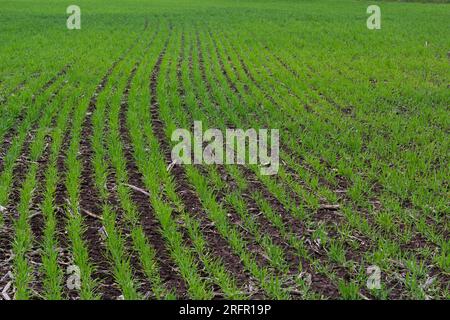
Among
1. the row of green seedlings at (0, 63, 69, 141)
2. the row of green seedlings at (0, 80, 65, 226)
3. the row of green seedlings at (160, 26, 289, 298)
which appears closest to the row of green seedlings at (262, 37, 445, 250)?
the row of green seedlings at (160, 26, 289, 298)

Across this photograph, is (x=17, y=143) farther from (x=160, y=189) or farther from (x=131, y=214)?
(x=131, y=214)

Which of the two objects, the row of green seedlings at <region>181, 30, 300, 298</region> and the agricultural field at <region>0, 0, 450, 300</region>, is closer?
the agricultural field at <region>0, 0, 450, 300</region>

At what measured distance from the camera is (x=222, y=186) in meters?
6.15

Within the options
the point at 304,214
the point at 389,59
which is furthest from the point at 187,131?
the point at 389,59

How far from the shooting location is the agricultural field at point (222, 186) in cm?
424

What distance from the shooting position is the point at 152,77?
506 inches

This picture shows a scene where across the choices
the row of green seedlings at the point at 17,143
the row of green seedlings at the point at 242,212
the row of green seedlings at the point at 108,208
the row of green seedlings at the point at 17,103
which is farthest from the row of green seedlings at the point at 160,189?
the row of green seedlings at the point at 17,103

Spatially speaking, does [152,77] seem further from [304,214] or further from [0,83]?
[304,214]

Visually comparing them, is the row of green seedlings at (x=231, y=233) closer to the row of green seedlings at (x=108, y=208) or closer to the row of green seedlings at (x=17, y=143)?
the row of green seedlings at (x=108, y=208)

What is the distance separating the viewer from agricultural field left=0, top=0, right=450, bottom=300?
4242 mm

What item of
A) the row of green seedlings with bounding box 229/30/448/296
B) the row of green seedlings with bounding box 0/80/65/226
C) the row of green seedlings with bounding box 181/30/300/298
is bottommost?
the row of green seedlings with bounding box 229/30/448/296

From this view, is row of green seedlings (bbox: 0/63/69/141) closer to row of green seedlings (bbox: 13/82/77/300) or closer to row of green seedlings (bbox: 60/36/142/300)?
row of green seedlings (bbox: 13/82/77/300)

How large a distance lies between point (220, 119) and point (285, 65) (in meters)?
6.68

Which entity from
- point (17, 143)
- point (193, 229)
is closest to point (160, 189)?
point (193, 229)
